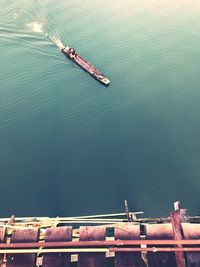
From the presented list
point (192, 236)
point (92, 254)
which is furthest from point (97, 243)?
point (192, 236)

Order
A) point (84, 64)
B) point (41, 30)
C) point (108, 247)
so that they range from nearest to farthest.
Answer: point (108, 247), point (84, 64), point (41, 30)

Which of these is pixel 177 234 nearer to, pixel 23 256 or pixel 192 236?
pixel 192 236

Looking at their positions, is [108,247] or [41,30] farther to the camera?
[41,30]

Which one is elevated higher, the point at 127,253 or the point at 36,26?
the point at 36,26

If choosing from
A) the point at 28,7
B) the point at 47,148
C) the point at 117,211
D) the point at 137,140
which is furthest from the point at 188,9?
the point at 117,211

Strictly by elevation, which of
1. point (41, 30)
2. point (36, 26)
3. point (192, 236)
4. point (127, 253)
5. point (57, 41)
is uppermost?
point (36, 26)

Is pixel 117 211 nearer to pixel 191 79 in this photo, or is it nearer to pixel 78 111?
pixel 78 111

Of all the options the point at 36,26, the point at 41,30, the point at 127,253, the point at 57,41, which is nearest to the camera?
the point at 127,253

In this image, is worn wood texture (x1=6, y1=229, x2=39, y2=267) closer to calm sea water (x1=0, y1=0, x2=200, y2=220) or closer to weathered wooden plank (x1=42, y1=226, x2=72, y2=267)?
weathered wooden plank (x1=42, y1=226, x2=72, y2=267)
